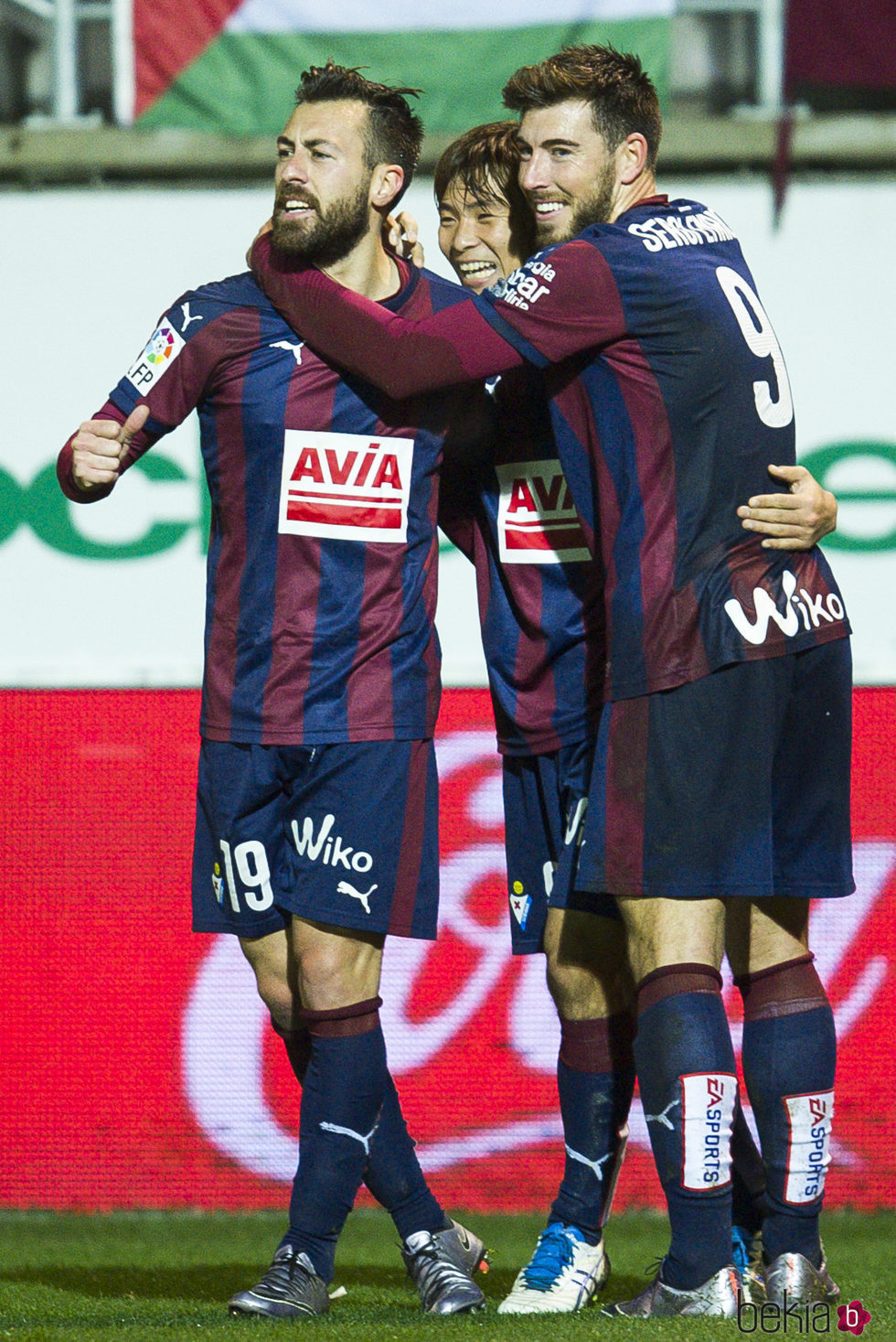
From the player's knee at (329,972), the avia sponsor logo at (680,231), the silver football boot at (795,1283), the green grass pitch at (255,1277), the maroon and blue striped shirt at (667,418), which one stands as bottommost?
the green grass pitch at (255,1277)

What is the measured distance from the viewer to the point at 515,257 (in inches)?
116

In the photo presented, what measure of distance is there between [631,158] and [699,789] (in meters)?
1.02

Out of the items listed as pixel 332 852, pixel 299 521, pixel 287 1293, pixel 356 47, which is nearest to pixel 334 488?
pixel 299 521

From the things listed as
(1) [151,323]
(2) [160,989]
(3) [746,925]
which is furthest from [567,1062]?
(1) [151,323]

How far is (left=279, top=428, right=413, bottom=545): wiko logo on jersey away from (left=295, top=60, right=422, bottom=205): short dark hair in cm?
47

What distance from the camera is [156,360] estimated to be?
2.56m

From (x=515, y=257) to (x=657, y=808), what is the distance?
4.00 feet

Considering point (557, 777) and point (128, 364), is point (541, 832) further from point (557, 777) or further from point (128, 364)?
point (128, 364)

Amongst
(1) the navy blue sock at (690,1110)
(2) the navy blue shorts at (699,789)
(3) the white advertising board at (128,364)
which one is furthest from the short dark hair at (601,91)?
(3) the white advertising board at (128,364)

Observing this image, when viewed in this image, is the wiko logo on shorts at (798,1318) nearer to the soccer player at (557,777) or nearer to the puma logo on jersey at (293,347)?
the soccer player at (557,777)

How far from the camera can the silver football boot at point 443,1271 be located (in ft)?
8.13

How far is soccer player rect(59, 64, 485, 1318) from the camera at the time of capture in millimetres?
2492

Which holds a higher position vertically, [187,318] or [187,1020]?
[187,318]

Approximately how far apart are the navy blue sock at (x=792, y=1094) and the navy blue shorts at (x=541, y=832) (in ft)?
1.03
